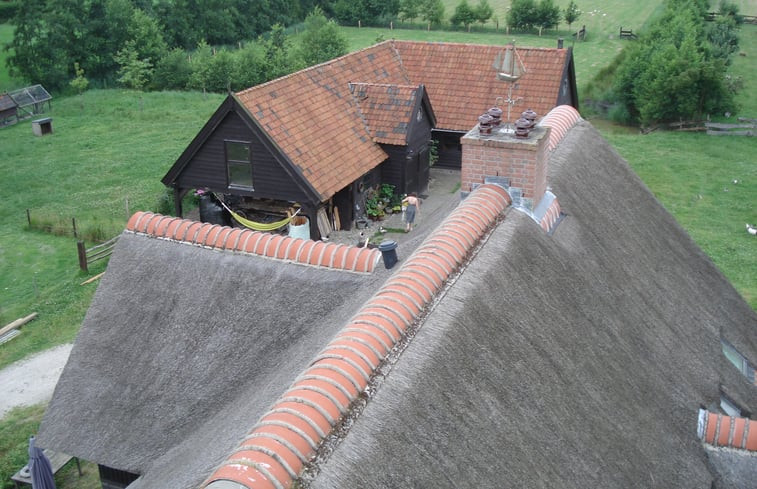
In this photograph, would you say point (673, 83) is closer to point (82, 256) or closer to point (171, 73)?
point (82, 256)

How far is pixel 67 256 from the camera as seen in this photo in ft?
76.4

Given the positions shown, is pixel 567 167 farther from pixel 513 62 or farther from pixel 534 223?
pixel 534 223

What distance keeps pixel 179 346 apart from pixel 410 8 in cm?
6644

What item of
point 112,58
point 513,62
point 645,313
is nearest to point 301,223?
point 513,62

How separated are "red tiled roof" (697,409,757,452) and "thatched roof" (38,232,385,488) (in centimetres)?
421

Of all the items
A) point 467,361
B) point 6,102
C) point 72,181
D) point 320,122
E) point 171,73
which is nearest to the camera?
point 467,361

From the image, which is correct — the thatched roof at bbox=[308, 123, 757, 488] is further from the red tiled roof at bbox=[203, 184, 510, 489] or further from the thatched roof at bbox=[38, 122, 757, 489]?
the red tiled roof at bbox=[203, 184, 510, 489]

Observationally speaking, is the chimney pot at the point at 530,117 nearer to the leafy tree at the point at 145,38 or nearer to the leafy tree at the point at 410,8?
the leafy tree at the point at 145,38

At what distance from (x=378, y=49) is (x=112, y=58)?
27.0 meters

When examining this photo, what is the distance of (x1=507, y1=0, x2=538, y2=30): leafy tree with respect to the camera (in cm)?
6638

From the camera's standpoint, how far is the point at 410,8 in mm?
71562

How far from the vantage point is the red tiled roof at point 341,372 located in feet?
16.8

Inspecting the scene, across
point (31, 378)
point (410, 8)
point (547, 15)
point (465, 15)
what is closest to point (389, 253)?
point (31, 378)

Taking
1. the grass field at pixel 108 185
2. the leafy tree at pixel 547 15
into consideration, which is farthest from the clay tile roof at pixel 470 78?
the leafy tree at pixel 547 15
